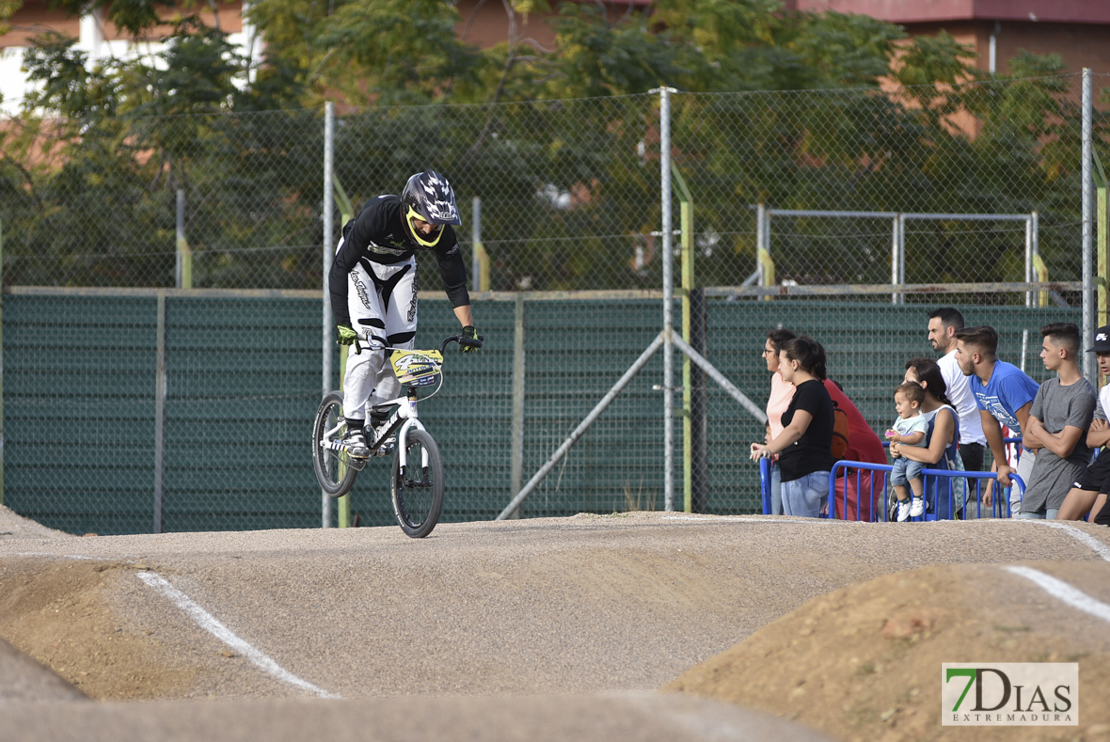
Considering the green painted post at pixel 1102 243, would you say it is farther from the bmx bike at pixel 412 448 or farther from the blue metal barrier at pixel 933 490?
the bmx bike at pixel 412 448

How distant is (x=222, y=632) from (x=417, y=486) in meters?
2.19

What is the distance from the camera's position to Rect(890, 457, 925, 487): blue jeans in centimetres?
910

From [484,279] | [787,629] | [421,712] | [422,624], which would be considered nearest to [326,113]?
[484,279]

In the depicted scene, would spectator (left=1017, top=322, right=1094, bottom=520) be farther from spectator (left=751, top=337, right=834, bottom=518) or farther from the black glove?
the black glove

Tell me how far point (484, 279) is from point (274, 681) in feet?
24.0

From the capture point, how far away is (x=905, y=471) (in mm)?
9219

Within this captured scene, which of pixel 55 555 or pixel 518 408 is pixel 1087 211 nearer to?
pixel 518 408

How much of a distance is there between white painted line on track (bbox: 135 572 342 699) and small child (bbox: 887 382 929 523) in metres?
5.09

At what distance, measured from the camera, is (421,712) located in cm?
326

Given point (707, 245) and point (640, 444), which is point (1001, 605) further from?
point (707, 245)

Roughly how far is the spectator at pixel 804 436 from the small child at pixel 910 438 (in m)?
0.51

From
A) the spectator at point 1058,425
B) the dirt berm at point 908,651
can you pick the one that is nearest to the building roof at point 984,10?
the spectator at point 1058,425

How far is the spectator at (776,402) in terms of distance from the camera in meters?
9.81

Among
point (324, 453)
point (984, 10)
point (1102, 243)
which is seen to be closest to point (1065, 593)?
point (324, 453)
